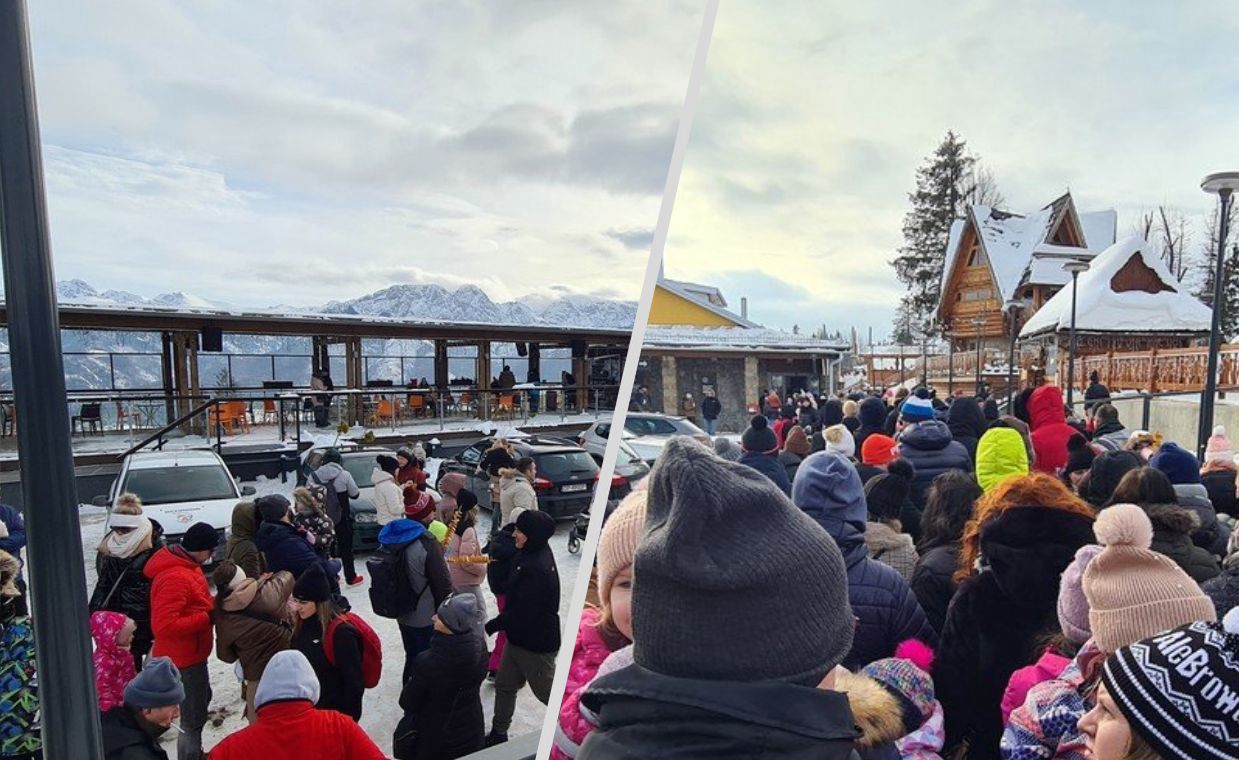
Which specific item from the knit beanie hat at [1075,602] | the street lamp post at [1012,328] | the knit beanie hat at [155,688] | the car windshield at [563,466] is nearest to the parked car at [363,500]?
the car windshield at [563,466]

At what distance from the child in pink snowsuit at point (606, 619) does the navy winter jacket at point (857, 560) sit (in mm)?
623

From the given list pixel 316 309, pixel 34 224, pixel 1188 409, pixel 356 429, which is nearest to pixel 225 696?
pixel 34 224

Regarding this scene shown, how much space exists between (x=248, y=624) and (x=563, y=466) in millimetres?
4414

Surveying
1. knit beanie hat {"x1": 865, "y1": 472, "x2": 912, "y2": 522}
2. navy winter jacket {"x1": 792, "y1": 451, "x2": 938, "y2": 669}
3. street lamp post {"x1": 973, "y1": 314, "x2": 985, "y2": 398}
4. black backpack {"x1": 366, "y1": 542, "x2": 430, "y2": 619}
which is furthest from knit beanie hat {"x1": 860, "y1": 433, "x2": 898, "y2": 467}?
black backpack {"x1": 366, "y1": 542, "x2": 430, "y2": 619}

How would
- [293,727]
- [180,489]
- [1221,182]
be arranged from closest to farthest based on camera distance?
[1221,182], [293,727], [180,489]

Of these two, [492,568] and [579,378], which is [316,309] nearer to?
[579,378]

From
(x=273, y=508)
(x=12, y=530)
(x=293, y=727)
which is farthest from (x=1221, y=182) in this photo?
(x=12, y=530)

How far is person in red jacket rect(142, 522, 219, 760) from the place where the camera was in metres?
2.72

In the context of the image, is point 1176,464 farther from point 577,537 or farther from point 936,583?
point 577,537

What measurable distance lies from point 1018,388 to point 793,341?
4239 mm

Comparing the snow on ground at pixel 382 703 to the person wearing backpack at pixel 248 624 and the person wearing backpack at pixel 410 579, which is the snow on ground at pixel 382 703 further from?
the person wearing backpack at pixel 248 624

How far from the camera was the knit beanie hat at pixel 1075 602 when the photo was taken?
1.24m

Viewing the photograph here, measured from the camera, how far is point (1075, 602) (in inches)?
49.4

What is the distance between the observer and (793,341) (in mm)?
1089
